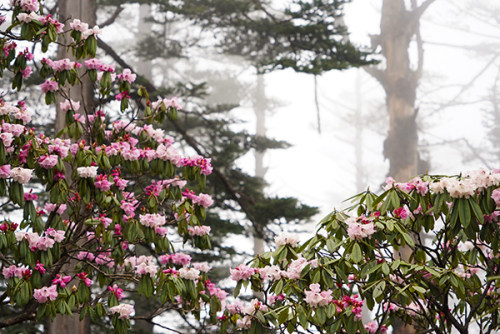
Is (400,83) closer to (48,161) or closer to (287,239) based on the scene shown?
(287,239)

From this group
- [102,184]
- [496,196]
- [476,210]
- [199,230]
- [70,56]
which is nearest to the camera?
[476,210]

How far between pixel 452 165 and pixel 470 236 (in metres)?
23.0

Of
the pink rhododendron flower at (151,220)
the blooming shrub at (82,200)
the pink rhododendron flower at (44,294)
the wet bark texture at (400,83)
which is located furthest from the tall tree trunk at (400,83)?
the pink rhododendron flower at (44,294)

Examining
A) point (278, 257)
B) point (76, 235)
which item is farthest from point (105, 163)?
point (278, 257)

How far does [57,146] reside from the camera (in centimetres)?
310

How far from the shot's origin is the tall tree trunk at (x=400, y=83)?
8820 millimetres

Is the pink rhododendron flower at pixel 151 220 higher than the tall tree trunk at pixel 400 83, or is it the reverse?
the tall tree trunk at pixel 400 83

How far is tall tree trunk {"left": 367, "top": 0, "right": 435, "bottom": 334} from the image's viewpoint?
8.82 metres

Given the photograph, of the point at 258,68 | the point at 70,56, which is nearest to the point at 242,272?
the point at 70,56

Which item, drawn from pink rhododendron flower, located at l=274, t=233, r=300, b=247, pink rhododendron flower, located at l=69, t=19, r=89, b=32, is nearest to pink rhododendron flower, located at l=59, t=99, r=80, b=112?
pink rhododendron flower, located at l=69, t=19, r=89, b=32

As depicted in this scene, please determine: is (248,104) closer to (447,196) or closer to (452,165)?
(452,165)

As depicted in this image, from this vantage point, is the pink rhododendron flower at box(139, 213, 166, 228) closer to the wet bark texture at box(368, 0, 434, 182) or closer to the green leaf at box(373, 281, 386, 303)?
the green leaf at box(373, 281, 386, 303)

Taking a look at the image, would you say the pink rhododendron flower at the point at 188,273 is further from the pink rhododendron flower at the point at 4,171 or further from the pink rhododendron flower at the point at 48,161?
the pink rhododendron flower at the point at 4,171

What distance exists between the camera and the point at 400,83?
910 cm
